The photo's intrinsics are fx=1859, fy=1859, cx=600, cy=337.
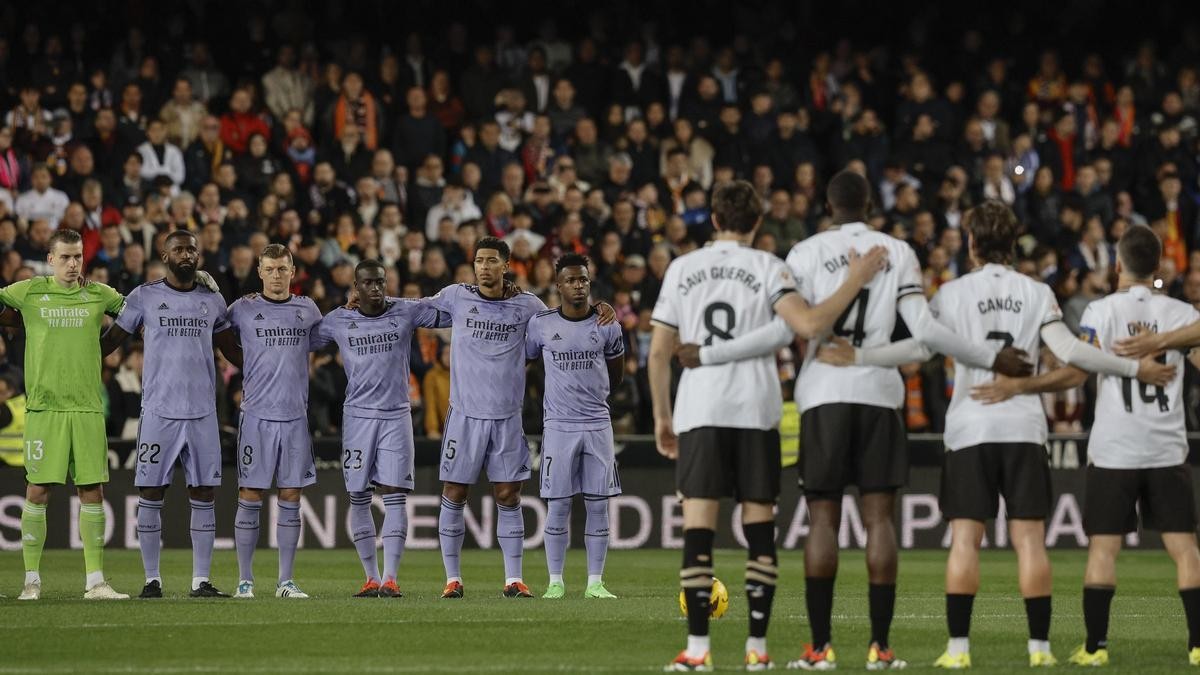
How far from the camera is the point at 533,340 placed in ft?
45.2

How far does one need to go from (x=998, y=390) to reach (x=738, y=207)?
1.55 m

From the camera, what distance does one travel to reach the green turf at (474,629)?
952 cm

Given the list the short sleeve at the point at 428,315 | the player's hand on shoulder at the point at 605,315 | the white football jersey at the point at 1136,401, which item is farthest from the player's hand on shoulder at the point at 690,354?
the short sleeve at the point at 428,315

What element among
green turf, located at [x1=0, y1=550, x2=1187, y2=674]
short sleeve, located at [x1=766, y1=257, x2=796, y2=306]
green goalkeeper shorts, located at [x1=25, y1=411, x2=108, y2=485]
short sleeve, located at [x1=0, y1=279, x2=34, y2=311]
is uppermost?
short sleeve, located at [x1=0, y1=279, x2=34, y2=311]

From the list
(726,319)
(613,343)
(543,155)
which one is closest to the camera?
(726,319)

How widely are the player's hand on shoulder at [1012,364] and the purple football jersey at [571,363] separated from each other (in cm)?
506

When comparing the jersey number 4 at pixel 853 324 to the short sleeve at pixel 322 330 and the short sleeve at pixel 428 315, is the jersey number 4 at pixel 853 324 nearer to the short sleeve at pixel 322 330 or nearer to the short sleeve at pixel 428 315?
the short sleeve at pixel 428 315

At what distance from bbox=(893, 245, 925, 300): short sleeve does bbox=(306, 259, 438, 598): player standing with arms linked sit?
524cm

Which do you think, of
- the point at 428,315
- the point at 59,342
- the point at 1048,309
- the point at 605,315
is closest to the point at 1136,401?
the point at 1048,309

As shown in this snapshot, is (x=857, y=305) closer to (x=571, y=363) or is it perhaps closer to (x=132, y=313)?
(x=571, y=363)

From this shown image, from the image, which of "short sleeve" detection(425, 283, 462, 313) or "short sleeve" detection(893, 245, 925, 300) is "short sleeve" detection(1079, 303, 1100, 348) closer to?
"short sleeve" detection(893, 245, 925, 300)

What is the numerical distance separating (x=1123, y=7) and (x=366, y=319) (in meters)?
20.1

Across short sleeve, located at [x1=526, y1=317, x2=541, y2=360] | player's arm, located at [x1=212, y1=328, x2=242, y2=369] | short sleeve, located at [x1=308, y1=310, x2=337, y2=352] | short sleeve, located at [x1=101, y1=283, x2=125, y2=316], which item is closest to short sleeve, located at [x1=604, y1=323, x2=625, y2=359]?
short sleeve, located at [x1=526, y1=317, x2=541, y2=360]

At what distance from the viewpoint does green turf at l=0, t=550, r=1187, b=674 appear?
9516mm
